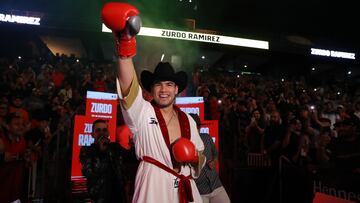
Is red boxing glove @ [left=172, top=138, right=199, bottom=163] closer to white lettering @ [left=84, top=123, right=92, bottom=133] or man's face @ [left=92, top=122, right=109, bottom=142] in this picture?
man's face @ [left=92, top=122, right=109, bottom=142]

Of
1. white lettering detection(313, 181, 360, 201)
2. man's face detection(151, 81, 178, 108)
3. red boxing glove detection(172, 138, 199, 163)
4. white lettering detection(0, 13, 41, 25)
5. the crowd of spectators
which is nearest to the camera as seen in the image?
red boxing glove detection(172, 138, 199, 163)

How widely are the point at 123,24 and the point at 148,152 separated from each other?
1.00 meters

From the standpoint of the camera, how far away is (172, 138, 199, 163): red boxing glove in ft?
8.21

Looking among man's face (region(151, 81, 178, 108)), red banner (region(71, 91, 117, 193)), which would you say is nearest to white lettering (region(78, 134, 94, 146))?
red banner (region(71, 91, 117, 193))

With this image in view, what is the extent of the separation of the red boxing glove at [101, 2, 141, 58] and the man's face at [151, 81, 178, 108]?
1.88 ft

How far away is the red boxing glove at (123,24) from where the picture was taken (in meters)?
2.29

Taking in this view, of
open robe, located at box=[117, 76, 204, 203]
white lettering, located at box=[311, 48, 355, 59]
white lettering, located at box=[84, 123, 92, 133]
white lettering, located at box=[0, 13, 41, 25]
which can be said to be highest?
white lettering, located at box=[311, 48, 355, 59]

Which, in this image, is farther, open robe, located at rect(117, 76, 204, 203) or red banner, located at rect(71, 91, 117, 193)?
red banner, located at rect(71, 91, 117, 193)

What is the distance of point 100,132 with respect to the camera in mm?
5441

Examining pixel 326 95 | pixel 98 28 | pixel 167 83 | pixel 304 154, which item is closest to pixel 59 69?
pixel 98 28

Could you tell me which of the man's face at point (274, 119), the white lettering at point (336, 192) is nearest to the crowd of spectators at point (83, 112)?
the man's face at point (274, 119)

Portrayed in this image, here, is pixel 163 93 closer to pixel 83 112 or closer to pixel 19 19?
pixel 83 112

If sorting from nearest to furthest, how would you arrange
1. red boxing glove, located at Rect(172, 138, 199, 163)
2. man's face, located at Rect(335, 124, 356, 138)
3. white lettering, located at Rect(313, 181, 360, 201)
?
red boxing glove, located at Rect(172, 138, 199, 163), white lettering, located at Rect(313, 181, 360, 201), man's face, located at Rect(335, 124, 356, 138)

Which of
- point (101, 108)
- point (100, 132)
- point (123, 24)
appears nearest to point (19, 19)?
point (101, 108)
